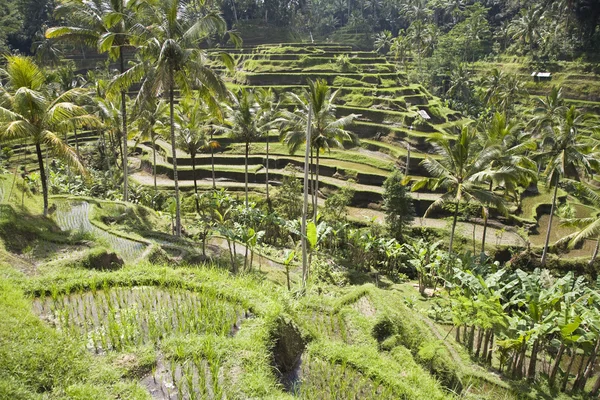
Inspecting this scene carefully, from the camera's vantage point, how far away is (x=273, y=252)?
2017 cm

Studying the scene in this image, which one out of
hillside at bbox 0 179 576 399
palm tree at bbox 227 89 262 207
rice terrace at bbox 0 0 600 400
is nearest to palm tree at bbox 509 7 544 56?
rice terrace at bbox 0 0 600 400

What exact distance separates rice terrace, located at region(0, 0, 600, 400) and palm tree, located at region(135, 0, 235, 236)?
0.08 m

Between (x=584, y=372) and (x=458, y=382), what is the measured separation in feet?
15.6

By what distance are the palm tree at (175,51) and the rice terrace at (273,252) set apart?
0.08m

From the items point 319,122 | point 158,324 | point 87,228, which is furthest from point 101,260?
point 319,122

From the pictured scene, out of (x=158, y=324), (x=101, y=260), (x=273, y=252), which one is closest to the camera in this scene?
(x=158, y=324)

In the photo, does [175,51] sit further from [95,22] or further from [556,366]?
[556,366]

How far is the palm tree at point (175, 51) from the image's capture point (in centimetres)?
1423

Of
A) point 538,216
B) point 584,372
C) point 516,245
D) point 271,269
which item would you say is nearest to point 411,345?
point 584,372

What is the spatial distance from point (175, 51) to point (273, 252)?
34.4ft

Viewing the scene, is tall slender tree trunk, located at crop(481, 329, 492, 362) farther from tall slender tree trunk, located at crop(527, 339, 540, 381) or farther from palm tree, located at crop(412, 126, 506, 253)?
palm tree, located at crop(412, 126, 506, 253)

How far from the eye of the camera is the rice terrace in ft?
22.3

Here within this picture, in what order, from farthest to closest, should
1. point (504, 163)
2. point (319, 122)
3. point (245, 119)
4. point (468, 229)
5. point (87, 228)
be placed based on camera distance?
point (468, 229) < point (245, 119) < point (319, 122) < point (504, 163) < point (87, 228)

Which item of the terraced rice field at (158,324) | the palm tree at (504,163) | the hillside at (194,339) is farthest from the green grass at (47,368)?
the palm tree at (504,163)
